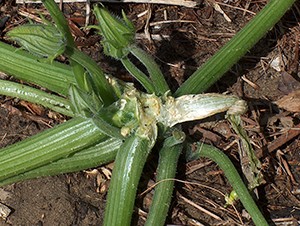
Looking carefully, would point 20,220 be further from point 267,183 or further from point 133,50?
point 267,183

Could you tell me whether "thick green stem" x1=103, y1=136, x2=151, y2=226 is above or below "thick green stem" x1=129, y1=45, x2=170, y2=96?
below

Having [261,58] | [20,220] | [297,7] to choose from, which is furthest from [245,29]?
[20,220]

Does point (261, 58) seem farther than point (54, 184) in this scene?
Yes

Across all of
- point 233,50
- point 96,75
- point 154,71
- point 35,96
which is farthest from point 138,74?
point 35,96

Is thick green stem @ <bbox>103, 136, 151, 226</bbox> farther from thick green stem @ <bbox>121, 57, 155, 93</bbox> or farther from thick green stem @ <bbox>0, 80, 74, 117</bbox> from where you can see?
thick green stem @ <bbox>0, 80, 74, 117</bbox>

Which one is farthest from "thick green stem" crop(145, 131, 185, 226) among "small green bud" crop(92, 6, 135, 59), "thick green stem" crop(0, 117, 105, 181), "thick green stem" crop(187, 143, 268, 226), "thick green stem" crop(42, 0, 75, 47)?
"thick green stem" crop(42, 0, 75, 47)

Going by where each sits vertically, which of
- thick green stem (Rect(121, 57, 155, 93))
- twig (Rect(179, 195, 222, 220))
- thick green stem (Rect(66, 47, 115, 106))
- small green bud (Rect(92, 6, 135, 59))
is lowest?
twig (Rect(179, 195, 222, 220))
